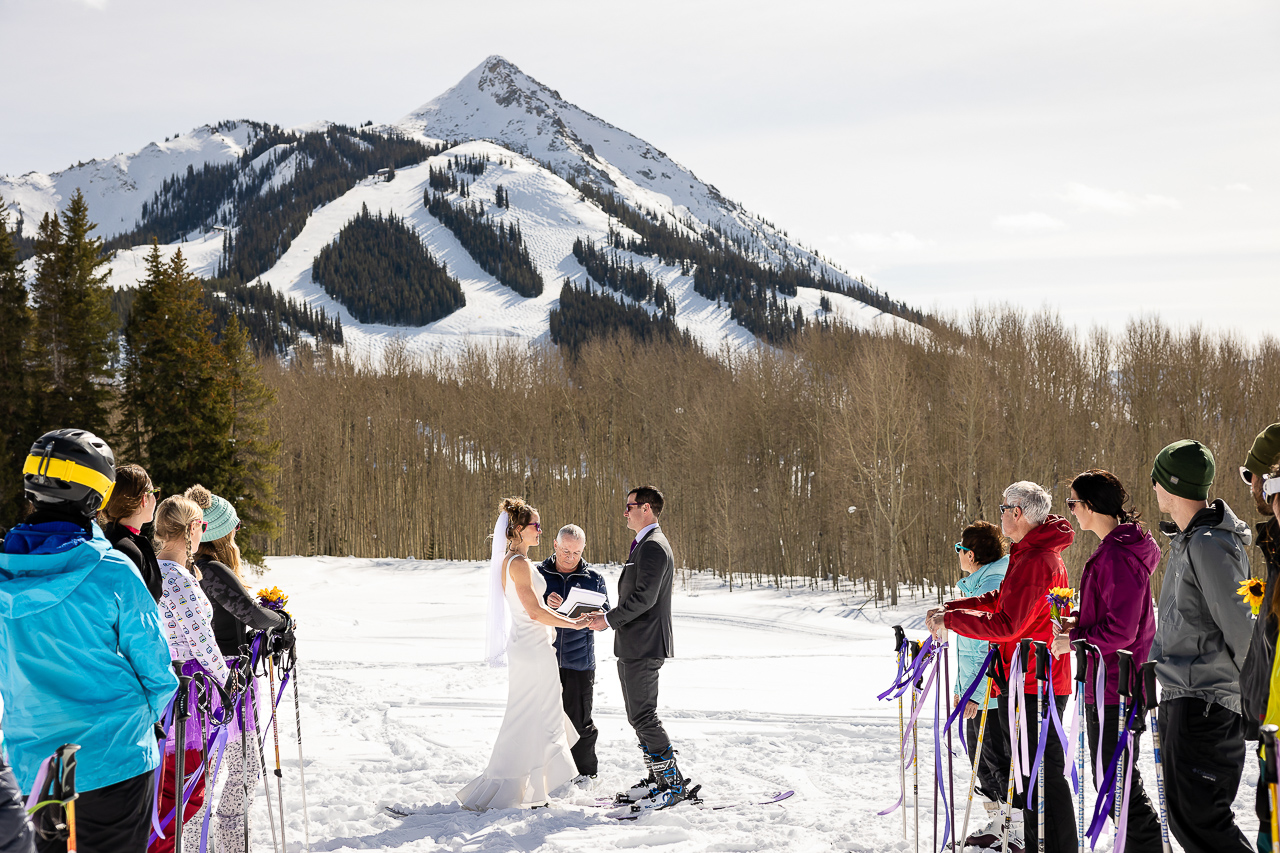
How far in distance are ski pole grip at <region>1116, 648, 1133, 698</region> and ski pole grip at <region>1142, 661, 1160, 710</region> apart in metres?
0.09

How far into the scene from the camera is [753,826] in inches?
190

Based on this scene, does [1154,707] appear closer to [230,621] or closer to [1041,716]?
[1041,716]

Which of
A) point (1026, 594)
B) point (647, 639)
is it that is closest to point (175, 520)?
point (647, 639)

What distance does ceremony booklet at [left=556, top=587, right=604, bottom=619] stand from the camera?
5.66 metres

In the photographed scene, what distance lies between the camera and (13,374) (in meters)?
22.8

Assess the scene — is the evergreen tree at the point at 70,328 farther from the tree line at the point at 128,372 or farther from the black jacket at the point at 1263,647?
the black jacket at the point at 1263,647

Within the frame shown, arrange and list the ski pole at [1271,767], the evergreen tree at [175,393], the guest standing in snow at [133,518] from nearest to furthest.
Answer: the ski pole at [1271,767], the guest standing in snow at [133,518], the evergreen tree at [175,393]

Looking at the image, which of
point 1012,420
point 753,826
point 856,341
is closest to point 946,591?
point 1012,420

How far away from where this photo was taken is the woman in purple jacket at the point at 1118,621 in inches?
141

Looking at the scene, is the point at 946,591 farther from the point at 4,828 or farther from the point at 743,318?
the point at 743,318

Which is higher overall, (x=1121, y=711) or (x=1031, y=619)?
(x=1031, y=619)

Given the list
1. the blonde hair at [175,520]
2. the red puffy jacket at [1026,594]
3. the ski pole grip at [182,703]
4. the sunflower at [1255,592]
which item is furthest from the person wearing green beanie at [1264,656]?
the blonde hair at [175,520]

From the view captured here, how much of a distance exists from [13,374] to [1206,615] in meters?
27.2

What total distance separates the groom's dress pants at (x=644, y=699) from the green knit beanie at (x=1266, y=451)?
3326mm
